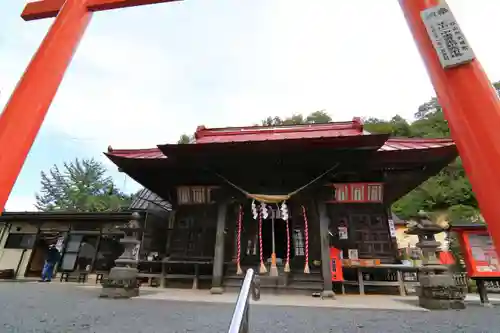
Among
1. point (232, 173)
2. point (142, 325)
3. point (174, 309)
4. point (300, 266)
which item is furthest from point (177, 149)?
point (300, 266)

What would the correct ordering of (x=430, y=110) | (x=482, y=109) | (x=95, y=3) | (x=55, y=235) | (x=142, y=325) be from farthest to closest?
(x=430, y=110)
(x=55, y=235)
(x=142, y=325)
(x=95, y=3)
(x=482, y=109)

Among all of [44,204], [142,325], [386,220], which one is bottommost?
[142,325]

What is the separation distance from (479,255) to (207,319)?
21.4ft

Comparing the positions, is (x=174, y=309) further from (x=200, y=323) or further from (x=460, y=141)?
(x=460, y=141)

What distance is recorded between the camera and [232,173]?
26.7ft

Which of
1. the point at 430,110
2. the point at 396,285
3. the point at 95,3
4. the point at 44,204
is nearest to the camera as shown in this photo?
the point at 95,3

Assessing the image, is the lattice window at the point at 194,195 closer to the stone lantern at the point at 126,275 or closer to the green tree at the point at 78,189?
the stone lantern at the point at 126,275

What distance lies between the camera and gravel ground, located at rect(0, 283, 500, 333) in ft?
11.3

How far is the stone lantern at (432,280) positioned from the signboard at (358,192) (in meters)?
1.47

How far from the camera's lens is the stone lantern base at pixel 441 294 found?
5.36 metres

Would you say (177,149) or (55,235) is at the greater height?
(177,149)

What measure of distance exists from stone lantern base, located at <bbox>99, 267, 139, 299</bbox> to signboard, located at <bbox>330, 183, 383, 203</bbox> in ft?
19.2

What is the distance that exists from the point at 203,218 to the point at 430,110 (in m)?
42.6

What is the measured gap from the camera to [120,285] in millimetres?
6312
